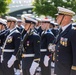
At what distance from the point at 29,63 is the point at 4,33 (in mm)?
1666

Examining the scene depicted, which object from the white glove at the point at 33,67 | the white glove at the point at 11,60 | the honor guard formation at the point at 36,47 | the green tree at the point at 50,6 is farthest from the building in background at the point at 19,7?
the white glove at the point at 33,67

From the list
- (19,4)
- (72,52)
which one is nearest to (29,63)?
(72,52)

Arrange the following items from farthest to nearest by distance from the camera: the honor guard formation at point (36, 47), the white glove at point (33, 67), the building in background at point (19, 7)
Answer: the building in background at point (19, 7)
the white glove at point (33, 67)
the honor guard formation at point (36, 47)

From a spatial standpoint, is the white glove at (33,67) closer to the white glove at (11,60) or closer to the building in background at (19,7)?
the white glove at (11,60)

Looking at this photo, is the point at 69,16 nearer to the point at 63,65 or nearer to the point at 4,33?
the point at 63,65

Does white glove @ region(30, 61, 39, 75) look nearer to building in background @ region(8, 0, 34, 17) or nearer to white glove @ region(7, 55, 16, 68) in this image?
white glove @ region(7, 55, 16, 68)

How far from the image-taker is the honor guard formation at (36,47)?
15.6ft

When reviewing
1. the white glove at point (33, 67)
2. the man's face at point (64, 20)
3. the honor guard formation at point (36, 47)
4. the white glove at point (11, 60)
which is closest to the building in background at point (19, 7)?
the honor guard formation at point (36, 47)

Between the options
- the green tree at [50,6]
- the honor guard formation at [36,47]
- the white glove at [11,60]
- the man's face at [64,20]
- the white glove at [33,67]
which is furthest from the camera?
the green tree at [50,6]

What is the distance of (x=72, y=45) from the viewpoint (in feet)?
15.3

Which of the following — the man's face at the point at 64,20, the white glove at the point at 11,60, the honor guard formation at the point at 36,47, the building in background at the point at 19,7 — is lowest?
the building in background at the point at 19,7

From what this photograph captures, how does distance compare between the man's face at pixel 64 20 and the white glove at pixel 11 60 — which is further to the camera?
the white glove at pixel 11 60

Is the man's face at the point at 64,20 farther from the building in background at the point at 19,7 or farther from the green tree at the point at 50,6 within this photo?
the building in background at the point at 19,7

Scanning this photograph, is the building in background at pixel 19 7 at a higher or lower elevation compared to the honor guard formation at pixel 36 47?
lower
